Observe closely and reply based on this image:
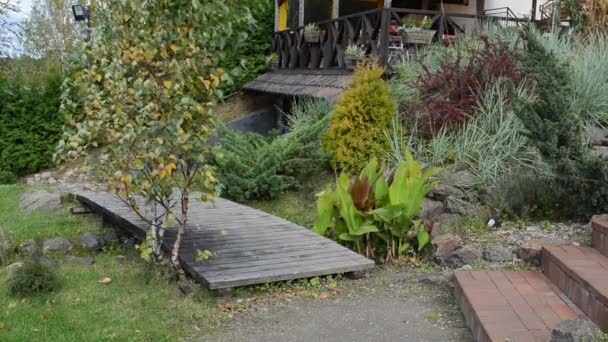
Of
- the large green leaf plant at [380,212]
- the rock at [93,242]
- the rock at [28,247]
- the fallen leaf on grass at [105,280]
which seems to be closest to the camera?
the fallen leaf on grass at [105,280]

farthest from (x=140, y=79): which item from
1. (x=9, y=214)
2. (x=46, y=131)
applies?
(x=46, y=131)

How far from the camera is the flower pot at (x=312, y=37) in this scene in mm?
12312

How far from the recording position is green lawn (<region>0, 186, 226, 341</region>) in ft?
12.2

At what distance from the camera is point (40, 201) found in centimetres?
850

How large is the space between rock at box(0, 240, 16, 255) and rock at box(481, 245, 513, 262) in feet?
13.8

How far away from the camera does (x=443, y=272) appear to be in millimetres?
4926

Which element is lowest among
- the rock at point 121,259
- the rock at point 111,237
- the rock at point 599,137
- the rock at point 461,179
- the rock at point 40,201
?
the rock at point 40,201

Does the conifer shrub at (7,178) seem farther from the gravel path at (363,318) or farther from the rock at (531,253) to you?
the rock at (531,253)

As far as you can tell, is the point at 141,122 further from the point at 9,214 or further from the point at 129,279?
the point at 9,214

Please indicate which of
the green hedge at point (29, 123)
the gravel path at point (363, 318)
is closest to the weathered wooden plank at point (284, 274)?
the gravel path at point (363, 318)

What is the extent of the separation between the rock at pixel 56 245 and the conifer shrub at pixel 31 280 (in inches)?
55.2

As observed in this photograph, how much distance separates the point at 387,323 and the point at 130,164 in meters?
2.05

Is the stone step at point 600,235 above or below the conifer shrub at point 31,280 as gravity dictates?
above

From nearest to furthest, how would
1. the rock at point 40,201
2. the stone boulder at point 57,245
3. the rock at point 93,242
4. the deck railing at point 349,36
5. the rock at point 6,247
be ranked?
the rock at point 6,247, the stone boulder at point 57,245, the rock at point 93,242, the rock at point 40,201, the deck railing at point 349,36
